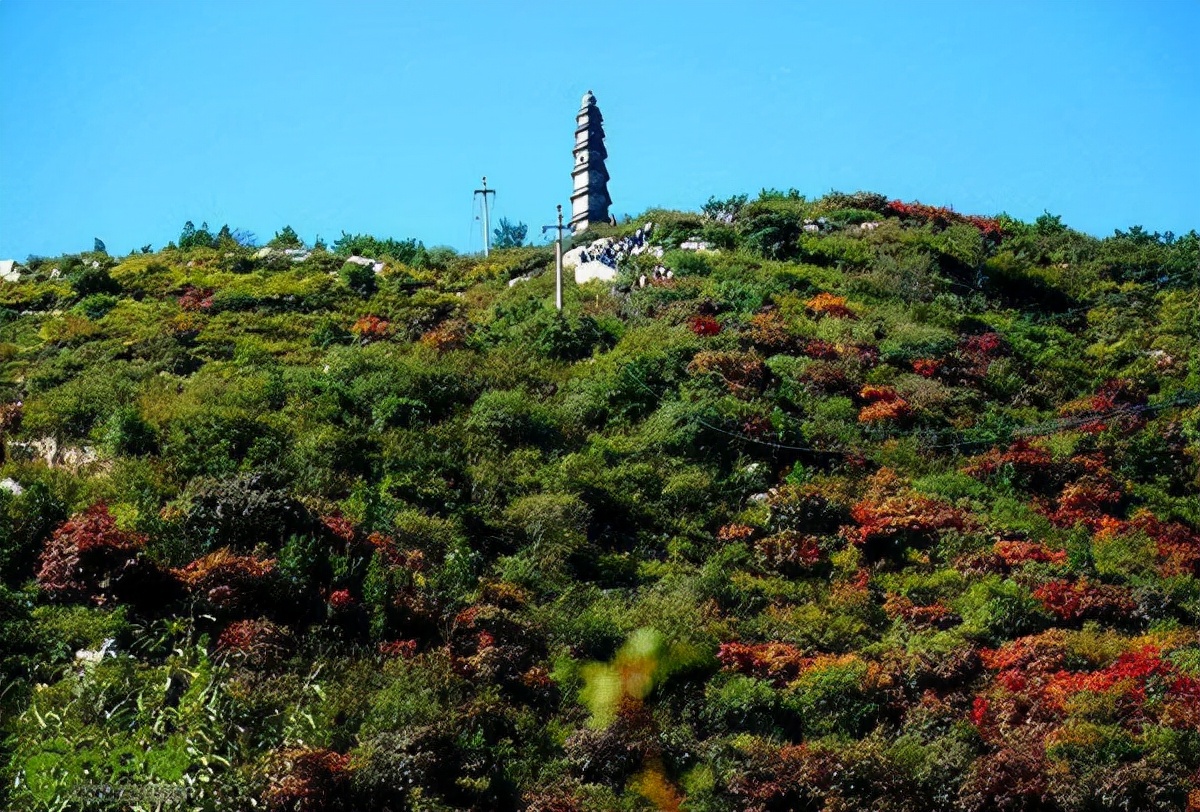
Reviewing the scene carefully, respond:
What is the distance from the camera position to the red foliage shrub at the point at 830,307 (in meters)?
36.9

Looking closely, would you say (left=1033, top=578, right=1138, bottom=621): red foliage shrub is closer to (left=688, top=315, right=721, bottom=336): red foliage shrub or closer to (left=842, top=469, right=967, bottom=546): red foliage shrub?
(left=842, top=469, right=967, bottom=546): red foliage shrub

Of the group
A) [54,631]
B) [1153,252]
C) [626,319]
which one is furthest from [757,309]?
[54,631]

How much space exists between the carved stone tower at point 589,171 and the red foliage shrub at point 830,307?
1386cm

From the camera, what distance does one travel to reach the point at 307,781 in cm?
1563

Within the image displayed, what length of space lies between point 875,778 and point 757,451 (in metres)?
11.5

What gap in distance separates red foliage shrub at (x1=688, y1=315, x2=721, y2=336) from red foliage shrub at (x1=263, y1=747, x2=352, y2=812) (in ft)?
64.8

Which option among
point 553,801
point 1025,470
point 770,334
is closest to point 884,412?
point 1025,470

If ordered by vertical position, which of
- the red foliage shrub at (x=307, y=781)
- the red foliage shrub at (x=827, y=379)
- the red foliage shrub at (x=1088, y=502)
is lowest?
the red foliage shrub at (x=307, y=781)

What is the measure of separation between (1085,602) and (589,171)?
104 feet

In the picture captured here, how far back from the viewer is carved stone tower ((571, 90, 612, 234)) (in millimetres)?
50219

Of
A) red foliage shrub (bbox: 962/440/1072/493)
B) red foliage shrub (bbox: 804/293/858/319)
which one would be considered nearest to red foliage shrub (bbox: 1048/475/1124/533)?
red foliage shrub (bbox: 962/440/1072/493)

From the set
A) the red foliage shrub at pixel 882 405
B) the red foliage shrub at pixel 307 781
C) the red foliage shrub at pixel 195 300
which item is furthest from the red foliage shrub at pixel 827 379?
the red foliage shrub at pixel 307 781

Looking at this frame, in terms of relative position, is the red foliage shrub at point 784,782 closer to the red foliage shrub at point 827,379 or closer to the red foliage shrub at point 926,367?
the red foliage shrub at point 827,379

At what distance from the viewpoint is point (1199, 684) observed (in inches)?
741
